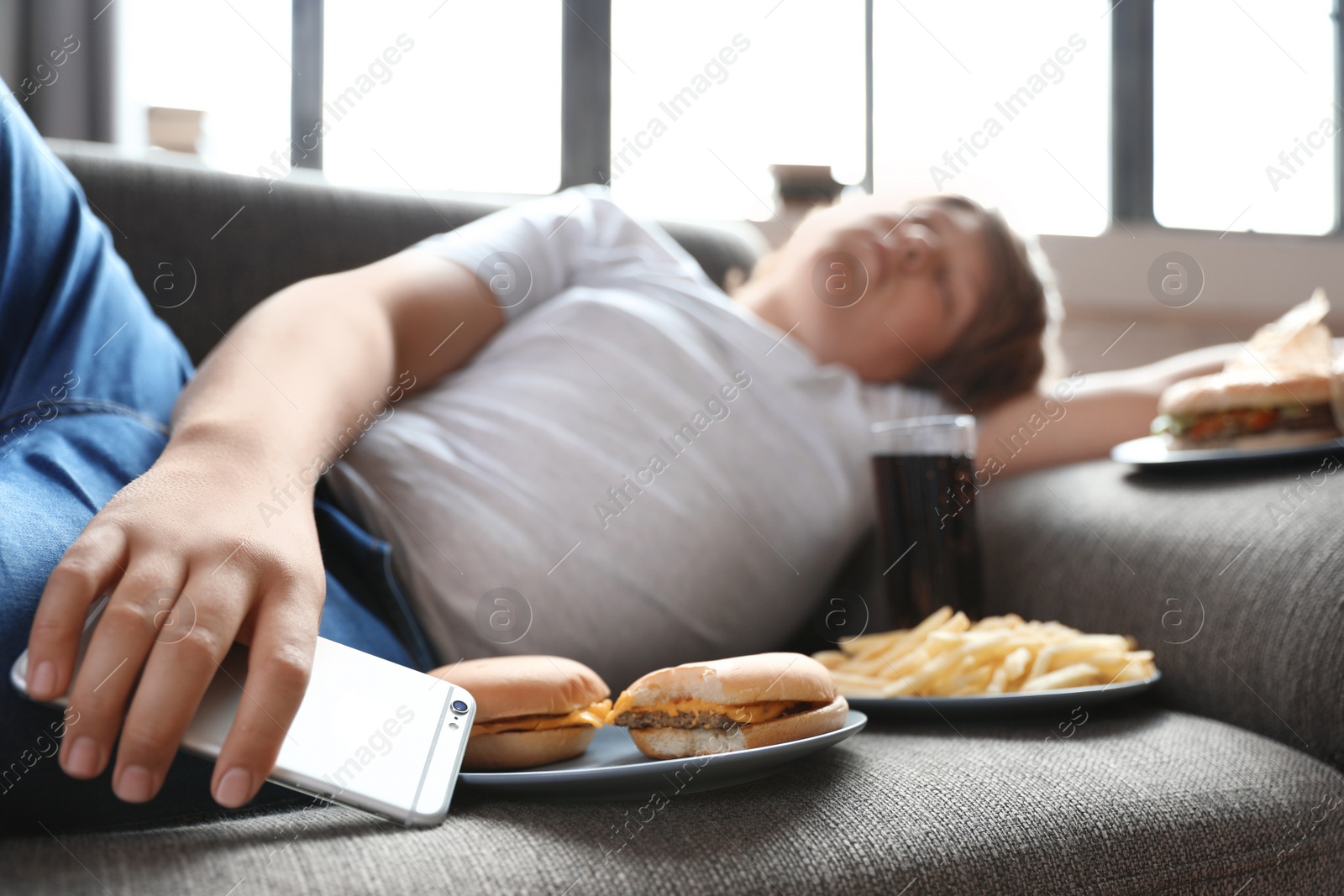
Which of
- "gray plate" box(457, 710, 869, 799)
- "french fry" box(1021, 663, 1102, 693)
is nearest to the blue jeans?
"gray plate" box(457, 710, 869, 799)

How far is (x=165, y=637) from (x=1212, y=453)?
904 mm

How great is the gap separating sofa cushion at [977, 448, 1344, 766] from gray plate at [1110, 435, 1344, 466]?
0.01 metres

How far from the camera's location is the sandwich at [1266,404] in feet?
3.04

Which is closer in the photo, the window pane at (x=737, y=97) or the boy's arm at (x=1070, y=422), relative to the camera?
the boy's arm at (x=1070, y=422)

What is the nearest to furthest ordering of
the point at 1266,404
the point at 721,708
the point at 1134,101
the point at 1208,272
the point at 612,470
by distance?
the point at 721,708 < the point at 612,470 < the point at 1266,404 < the point at 1208,272 < the point at 1134,101

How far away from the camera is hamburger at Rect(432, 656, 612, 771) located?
0.54m

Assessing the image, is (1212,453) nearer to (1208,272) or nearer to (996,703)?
(996,703)

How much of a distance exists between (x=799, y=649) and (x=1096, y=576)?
0.33 metres

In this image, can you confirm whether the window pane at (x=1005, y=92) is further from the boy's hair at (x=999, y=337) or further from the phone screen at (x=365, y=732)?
the phone screen at (x=365, y=732)

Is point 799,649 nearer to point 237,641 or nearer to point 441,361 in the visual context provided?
point 441,361

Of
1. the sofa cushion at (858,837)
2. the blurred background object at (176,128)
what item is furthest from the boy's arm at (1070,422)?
the blurred background object at (176,128)

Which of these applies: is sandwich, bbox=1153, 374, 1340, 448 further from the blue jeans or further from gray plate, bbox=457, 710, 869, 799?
the blue jeans

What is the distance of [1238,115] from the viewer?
270 centimetres

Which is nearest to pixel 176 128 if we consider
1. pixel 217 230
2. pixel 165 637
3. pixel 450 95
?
pixel 450 95
